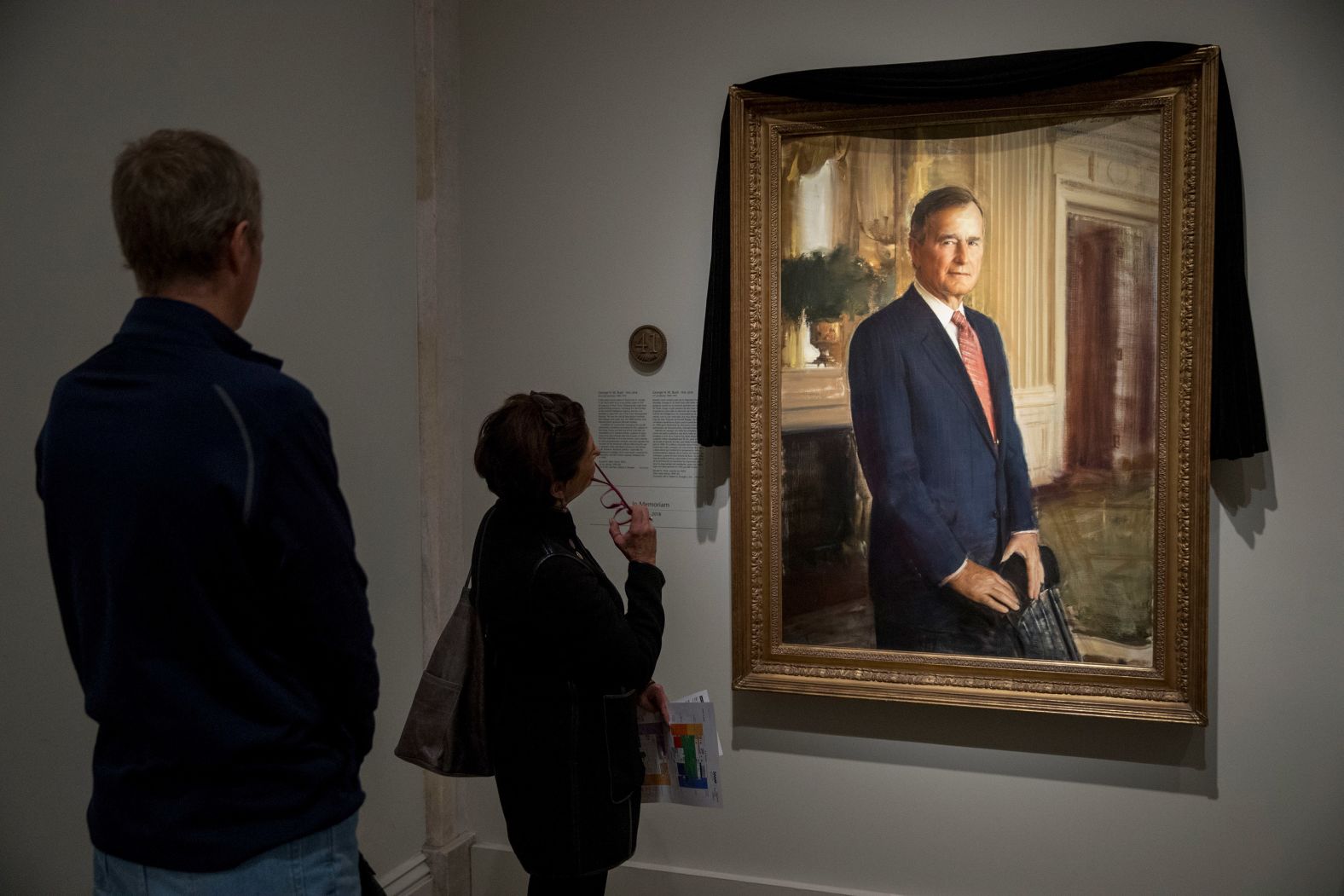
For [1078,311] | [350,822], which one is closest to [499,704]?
[350,822]

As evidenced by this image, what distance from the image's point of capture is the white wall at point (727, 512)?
2.95 metres

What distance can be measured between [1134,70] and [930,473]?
Answer: 138 cm

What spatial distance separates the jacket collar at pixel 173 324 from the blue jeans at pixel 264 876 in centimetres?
73

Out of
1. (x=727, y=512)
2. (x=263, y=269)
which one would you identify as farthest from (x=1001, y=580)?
(x=263, y=269)

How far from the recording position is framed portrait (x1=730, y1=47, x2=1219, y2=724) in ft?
9.78

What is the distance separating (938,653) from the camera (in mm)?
3209

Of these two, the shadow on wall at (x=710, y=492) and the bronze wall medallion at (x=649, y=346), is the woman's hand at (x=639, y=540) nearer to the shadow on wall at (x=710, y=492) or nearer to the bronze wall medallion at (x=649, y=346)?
the shadow on wall at (x=710, y=492)

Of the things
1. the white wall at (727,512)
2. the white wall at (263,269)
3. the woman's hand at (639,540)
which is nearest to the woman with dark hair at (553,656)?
the woman's hand at (639,540)

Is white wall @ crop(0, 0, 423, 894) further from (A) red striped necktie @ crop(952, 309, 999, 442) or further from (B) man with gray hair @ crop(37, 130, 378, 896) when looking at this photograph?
(A) red striped necktie @ crop(952, 309, 999, 442)

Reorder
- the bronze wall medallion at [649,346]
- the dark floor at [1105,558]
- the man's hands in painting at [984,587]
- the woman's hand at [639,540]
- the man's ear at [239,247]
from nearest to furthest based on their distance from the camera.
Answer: the man's ear at [239,247] < the woman's hand at [639,540] < the dark floor at [1105,558] < the man's hands in painting at [984,587] < the bronze wall medallion at [649,346]

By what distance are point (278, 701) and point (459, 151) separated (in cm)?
289

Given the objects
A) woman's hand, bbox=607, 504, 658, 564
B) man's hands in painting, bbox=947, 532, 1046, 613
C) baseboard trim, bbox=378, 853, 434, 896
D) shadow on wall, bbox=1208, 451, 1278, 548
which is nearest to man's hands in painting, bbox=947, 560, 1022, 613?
man's hands in painting, bbox=947, 532, 1046, 613

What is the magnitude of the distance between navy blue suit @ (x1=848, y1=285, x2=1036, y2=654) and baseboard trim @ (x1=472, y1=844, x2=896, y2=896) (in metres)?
0.97

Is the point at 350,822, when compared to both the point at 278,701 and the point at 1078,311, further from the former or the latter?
the point at 1078,311
